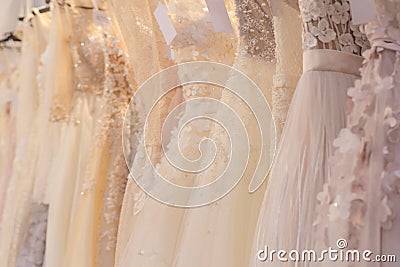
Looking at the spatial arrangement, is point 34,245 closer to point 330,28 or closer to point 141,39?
point 141,39

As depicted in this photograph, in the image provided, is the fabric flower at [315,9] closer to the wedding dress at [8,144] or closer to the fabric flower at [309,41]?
the fabric flower at [309,41]

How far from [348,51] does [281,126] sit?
150mm

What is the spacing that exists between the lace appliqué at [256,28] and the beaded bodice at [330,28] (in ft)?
0.65

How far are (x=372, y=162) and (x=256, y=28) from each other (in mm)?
380

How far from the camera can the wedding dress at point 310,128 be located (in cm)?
67

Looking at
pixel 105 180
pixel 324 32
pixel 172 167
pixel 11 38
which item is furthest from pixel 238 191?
pixel 11 38

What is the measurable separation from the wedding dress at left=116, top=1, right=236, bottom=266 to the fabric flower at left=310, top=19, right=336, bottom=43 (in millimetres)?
280

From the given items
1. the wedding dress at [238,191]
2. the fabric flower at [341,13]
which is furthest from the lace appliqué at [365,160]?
the wedding dress at [238,191]

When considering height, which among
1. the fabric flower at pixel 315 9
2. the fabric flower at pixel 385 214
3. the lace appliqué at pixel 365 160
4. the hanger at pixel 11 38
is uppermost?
the hanger at pixel 11 38

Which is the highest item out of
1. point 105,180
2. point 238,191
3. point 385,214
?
point 105,180

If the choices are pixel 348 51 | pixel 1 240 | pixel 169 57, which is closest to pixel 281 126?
pixel 348 51

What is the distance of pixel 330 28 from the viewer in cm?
74

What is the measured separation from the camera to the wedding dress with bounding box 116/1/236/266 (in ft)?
A: 3.03
